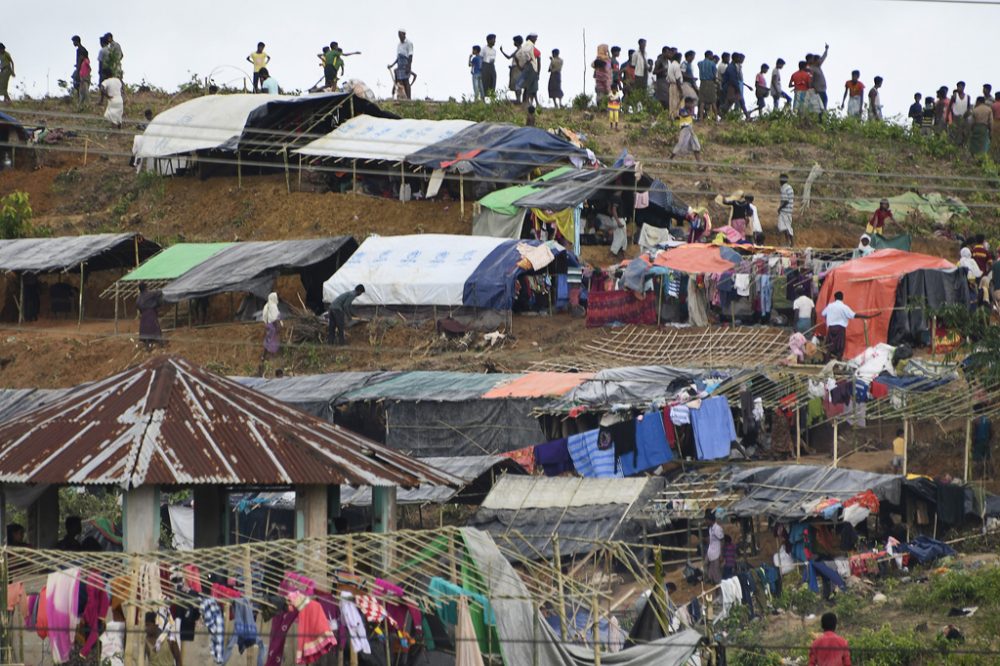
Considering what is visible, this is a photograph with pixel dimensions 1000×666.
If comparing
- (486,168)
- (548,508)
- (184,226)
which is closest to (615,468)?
(548,508)

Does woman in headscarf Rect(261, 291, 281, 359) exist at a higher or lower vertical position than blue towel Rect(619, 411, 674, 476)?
higher

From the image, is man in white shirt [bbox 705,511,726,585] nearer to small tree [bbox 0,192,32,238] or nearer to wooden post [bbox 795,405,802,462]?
wooden post [bbox 795,405,802,462]

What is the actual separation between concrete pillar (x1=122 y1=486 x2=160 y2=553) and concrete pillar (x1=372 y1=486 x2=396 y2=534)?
283cm

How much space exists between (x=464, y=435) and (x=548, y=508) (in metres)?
4.14

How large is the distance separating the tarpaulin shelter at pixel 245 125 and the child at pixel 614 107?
585 cm

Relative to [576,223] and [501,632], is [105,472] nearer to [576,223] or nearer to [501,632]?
[501,632]

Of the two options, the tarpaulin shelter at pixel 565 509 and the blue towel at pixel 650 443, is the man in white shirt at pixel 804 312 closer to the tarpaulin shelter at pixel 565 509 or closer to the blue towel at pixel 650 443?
the blue towel at pixel 650 443

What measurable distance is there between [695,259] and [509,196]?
5477 millimetres

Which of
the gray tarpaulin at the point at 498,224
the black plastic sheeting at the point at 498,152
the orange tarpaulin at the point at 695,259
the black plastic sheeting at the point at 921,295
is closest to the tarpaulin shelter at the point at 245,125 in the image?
the black plastic sheeting at the point at 498,152

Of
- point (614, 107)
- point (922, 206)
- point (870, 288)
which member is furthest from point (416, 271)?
point (922, 206)

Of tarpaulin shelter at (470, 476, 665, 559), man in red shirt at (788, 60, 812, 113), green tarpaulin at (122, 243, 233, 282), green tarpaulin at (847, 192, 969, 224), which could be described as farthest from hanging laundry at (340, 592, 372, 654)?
man in red shirt at (788, 60, 812, 113)

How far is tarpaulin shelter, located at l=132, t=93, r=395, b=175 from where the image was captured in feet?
138

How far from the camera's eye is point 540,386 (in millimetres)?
29562

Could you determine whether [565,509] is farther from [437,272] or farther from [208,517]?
[437,272]
